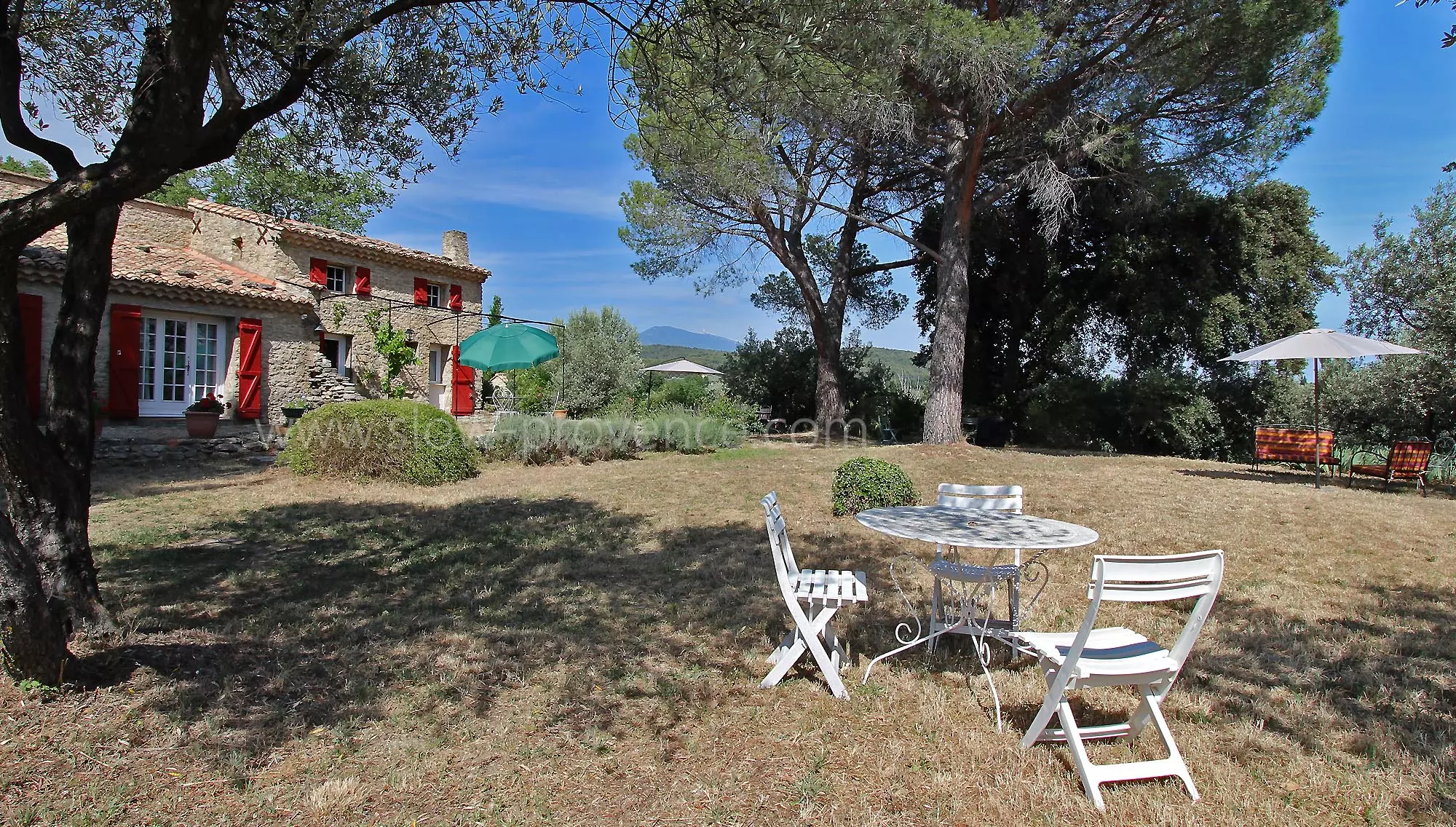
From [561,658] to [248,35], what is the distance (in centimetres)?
442

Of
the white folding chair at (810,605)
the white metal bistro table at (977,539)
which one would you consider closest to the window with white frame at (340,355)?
the white folding chair at (810,605)

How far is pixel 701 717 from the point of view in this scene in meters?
3.09

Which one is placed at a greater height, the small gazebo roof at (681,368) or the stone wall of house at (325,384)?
the small gazebo roof at (681,368)

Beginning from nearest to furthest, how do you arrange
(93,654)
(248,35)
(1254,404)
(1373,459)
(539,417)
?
(93,654) → (248,35) → (539,417) → (1373,459) → (1254,404)

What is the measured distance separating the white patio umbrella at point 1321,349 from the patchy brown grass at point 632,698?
11.7 feet

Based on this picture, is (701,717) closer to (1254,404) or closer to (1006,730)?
(1006,730)

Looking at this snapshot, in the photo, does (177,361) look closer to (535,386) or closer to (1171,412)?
(535,386)

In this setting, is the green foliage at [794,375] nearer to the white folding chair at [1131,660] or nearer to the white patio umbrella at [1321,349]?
the white patio umbrella at [1321,349]

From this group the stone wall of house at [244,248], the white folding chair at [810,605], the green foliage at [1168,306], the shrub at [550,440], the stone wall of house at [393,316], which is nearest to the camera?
the white folding chair at [810,605]

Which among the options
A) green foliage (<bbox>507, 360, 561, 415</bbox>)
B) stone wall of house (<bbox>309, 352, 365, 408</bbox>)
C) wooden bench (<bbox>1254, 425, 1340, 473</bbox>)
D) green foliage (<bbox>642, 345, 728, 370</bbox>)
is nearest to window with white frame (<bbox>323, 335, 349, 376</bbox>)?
stone wall of house (<bbox>309, 352, 365, 408</bbox>)

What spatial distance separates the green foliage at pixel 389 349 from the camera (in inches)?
686

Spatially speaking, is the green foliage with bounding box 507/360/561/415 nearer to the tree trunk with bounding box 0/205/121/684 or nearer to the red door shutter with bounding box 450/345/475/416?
the red door shutter with bounding box 450/345/475/416

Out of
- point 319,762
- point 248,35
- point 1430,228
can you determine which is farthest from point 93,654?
point 1430,228

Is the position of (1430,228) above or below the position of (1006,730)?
above
